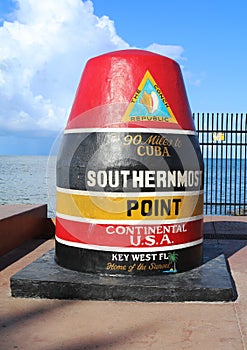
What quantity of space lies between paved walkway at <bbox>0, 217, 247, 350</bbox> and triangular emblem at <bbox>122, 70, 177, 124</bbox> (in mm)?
2188

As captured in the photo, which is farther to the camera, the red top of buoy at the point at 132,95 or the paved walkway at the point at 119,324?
the red top of buoy at the point at 132,95

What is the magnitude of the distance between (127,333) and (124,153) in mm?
2112

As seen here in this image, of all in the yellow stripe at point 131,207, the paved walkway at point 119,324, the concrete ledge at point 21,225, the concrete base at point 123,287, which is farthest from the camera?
the concrete ledge at point 21,225

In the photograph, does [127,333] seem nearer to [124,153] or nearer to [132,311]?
[132,311]

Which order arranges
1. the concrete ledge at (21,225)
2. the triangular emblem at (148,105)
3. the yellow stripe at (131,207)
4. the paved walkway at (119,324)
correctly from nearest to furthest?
1. the paved walkway at (119,324)
2. the yellow stripe at (131,207)
3. the triangular emblem at (148,105)
4. the concrete ledge at (21,225)

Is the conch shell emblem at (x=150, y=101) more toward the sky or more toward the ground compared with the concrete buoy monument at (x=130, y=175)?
more toward the sky

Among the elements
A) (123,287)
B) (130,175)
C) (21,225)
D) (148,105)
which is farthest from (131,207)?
(21,225)

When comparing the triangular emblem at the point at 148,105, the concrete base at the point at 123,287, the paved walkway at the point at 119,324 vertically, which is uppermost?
the triangular emblem at the point at 148,105

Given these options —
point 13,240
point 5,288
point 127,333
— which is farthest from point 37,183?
point 127,333

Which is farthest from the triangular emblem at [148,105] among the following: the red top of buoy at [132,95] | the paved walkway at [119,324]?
the paved walkway at [119,324]

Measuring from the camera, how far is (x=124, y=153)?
5570 mm

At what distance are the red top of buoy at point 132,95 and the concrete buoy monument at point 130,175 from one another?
12mm

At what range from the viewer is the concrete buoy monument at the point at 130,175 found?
5.55 meters

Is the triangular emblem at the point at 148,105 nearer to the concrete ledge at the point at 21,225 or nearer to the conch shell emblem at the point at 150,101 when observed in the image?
the conch shell emblem at the point at 150,101
